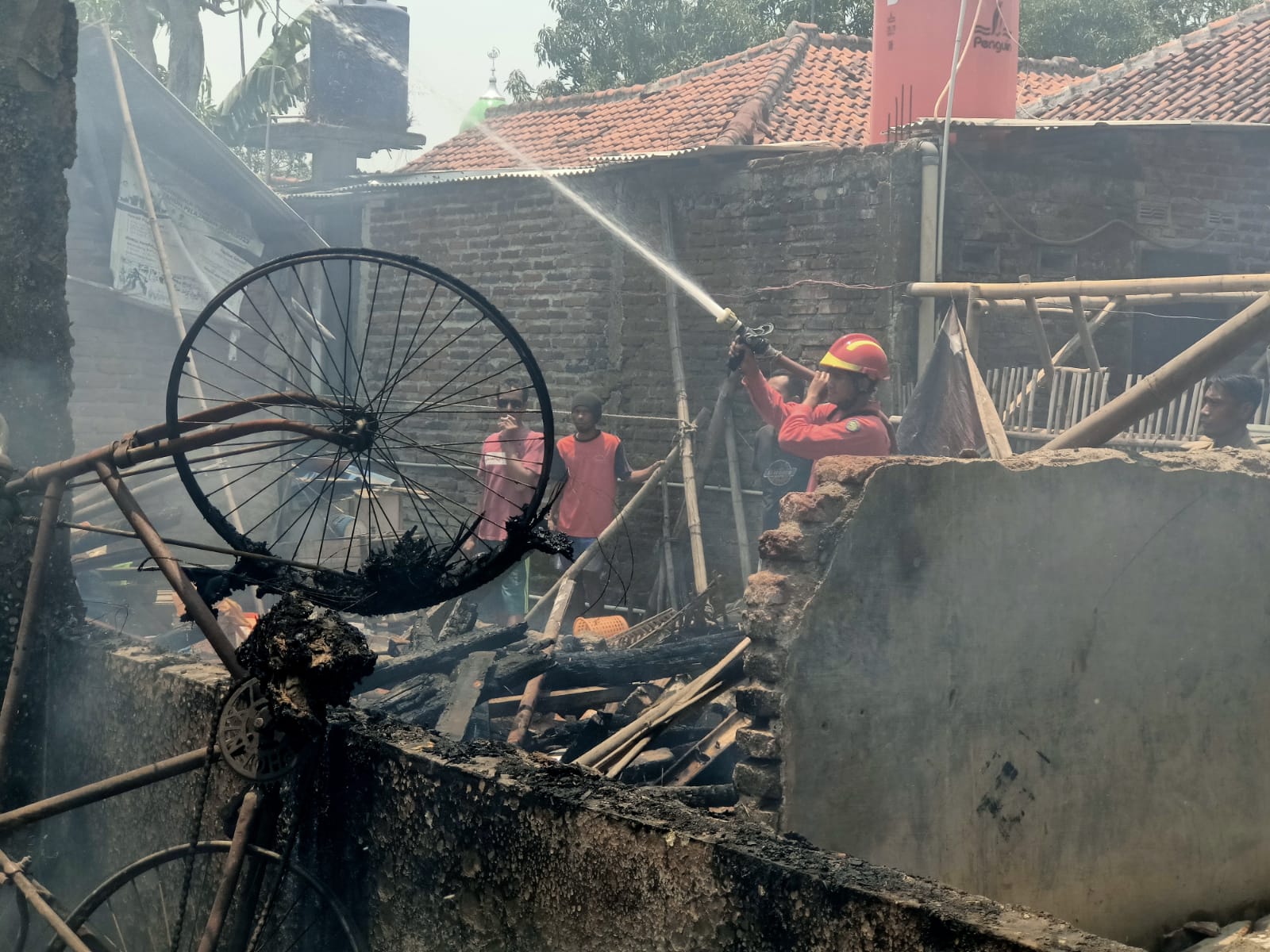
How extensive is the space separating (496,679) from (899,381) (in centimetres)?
414

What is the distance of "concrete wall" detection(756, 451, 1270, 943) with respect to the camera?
4219 mm

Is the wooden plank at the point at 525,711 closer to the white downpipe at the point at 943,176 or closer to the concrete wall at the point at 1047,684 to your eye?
the concrete wall at the point at 1047,684

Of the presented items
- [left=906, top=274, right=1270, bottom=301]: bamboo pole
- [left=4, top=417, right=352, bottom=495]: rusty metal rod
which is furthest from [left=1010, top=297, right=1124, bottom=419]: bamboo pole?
[left=4, top=417, right=352, bottom=495]: rusty metal rod

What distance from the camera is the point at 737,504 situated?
31.4ft

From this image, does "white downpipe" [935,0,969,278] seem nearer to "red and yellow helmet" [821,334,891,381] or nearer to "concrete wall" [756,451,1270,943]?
"red and yellow helmet" [821,334,891,381]

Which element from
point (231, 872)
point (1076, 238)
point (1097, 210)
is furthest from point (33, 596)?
point (1097, 210)

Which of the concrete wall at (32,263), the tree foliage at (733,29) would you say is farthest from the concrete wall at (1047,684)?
the tree foliage at (733,29)

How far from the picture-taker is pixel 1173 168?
978 cm

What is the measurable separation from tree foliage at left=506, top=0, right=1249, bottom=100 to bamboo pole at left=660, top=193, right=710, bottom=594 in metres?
16.9

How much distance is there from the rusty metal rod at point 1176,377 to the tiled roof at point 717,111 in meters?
6.52

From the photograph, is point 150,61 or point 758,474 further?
point 150,61

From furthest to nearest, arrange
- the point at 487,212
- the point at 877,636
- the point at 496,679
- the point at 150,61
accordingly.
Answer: the point at 150,61 < the point at 487,212 < the point at 496,679 < the point at 877,636

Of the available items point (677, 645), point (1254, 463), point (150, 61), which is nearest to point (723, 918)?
point (1254, 463)

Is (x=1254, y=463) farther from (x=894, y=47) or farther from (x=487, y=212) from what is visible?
(x=487, y=212)
